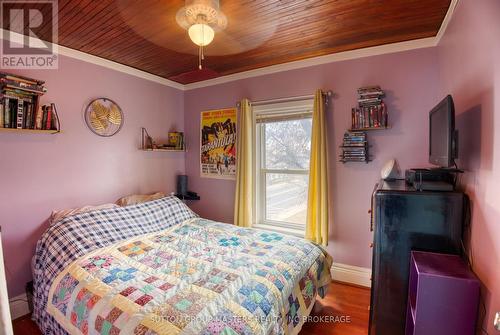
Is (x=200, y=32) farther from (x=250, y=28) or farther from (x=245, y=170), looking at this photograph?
(x=245, y=170)

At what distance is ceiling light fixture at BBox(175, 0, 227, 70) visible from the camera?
155 centimetres

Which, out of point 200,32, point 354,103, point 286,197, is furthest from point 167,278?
point 354,103

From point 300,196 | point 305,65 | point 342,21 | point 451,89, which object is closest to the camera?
point 451,89

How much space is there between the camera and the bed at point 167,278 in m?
1.23

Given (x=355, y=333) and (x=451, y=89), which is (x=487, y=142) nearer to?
(x=451, y=89)

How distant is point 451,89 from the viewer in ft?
6.01

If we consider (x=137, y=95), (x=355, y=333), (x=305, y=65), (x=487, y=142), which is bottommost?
(x=355, y=333)

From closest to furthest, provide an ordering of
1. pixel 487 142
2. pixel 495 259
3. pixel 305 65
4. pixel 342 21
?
pixel 495 259
pixel 487 142
pixel 342 21
pixel 305 65

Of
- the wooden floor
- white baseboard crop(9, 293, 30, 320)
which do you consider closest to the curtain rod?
the wooden floor

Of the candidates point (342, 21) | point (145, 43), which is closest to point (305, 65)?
point (342, 21)

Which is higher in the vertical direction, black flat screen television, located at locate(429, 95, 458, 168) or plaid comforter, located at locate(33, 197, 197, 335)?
black flat screen television, located at locate(429, 95, 458, 168)

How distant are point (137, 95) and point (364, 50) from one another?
8.65 feet

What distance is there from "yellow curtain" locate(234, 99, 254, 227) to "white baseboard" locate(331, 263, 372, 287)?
1.11 m

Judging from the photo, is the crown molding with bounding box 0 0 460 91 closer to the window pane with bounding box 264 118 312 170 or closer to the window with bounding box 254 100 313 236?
the window with bounding box 254 100 313 236
